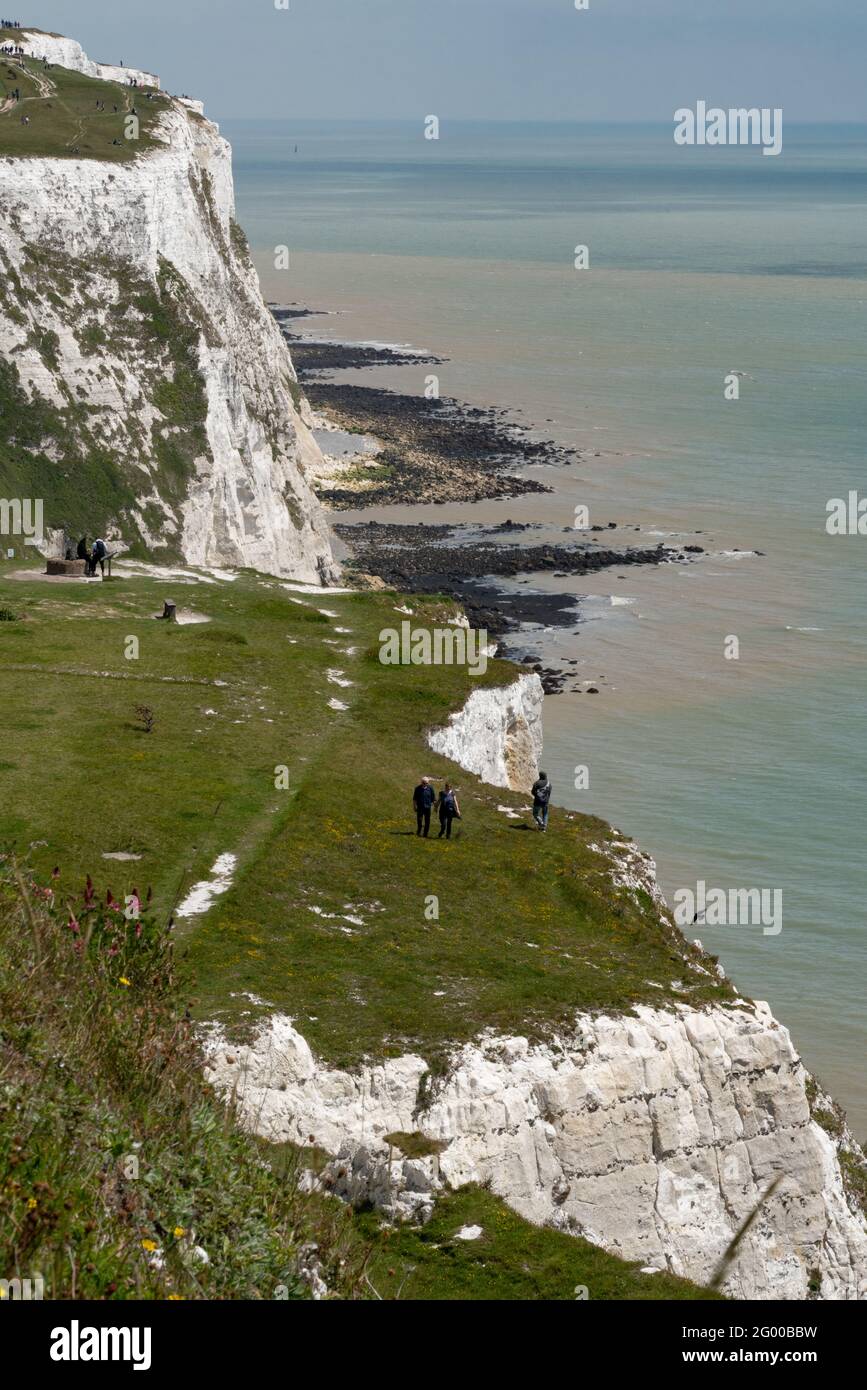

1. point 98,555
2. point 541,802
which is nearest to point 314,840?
point 541,802

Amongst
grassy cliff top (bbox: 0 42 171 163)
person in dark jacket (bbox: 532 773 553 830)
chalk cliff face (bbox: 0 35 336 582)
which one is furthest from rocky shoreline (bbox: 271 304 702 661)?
person in dark jacket (bbox: 532 773 553 830)

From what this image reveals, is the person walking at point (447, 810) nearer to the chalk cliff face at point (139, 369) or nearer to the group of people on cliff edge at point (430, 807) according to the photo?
the group of people on cliff edge at point (430, 807)

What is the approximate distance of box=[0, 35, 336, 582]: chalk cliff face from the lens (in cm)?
7188

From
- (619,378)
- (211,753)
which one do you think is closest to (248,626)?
(211,753)

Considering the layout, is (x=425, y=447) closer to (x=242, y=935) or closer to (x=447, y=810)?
(x=447, y=810)

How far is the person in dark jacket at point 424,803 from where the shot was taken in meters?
33.0

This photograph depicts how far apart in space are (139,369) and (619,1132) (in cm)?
5935

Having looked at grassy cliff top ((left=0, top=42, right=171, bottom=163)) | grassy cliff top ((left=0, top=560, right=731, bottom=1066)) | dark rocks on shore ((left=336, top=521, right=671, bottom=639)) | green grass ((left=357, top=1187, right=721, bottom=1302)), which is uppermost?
grassy cliff top ((left=0, top=42, right=171, bottom=163))

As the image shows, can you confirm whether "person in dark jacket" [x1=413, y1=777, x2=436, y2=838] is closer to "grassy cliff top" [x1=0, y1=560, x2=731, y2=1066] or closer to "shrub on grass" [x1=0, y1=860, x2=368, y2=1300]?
"grassy cliff top" [x1=0, y1=560, x2=731, y2=1066]

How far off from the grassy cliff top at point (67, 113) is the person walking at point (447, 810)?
58200 millimetres

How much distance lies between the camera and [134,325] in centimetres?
7856

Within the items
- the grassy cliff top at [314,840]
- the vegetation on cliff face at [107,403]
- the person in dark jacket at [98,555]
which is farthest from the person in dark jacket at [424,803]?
the vegetation on cliff face at [107,403]

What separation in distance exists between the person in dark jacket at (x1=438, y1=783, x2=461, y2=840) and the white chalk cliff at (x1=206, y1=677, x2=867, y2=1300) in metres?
8.06
